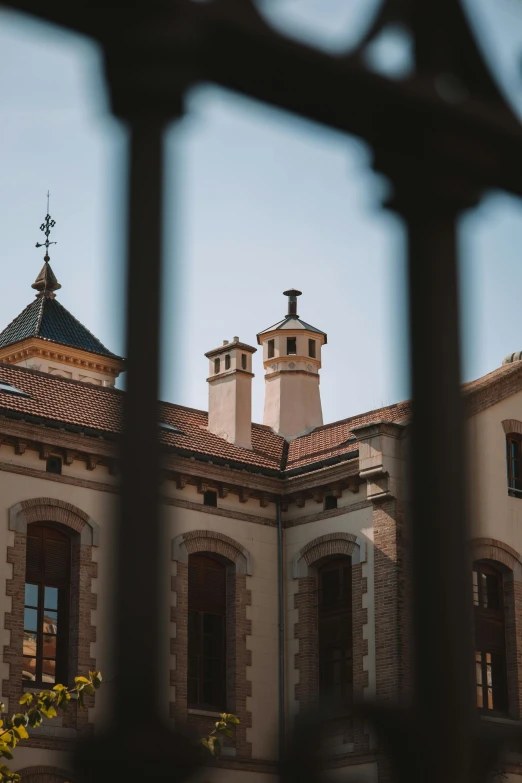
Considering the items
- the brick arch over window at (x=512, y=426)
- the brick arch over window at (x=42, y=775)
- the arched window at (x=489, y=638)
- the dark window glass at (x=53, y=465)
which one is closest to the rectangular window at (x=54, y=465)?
the dark window glass at (x=53, y=465)

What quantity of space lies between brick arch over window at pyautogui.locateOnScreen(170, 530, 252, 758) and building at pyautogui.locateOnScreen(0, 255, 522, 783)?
1.4 inches

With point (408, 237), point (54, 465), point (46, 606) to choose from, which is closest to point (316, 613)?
point (46, 606)

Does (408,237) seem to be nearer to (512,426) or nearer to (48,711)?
(48,711)

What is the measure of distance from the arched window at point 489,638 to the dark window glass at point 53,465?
24.2ft

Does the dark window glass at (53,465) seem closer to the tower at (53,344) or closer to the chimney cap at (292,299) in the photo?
the chimney cap at (292,299)

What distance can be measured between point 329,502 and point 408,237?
22.0 m

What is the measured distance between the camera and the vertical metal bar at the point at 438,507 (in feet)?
11.5

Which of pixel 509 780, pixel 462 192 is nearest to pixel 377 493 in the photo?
pixel 509 780

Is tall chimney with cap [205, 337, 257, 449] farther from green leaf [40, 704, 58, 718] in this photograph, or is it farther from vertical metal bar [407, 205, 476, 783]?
vertical metal bar [407, 205, 476, 783]

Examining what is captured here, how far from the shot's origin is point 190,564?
2491 centimetres

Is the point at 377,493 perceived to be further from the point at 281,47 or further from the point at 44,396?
the point at 281,47

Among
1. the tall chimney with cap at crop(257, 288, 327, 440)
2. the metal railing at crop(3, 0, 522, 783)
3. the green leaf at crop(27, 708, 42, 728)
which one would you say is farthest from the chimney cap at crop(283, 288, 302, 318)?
the metal railing at crop(3, 0, 522, 783)

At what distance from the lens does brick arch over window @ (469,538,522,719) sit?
80.8 ft

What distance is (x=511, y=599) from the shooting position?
83.0 feet
